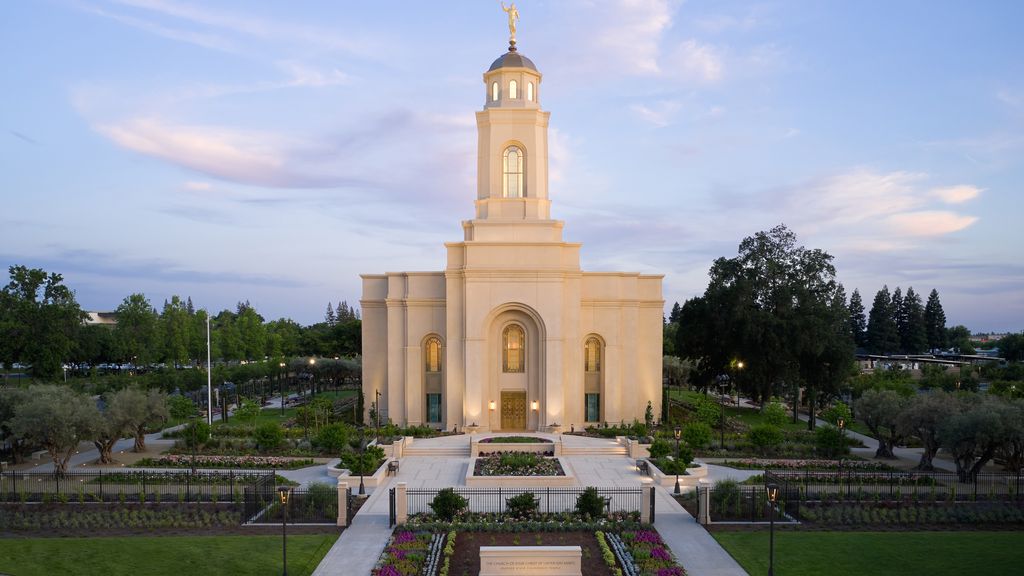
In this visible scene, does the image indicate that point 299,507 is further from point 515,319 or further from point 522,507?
point 515,319

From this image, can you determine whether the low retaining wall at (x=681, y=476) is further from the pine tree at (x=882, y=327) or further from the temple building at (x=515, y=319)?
the pine tree at (x=882, y=327)

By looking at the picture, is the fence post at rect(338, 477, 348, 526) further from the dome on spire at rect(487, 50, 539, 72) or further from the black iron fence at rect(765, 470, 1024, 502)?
the dome on spire at rect(487, 50, 539, 72)

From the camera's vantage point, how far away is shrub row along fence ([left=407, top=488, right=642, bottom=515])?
71.5 ft

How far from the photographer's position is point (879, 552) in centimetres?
1814

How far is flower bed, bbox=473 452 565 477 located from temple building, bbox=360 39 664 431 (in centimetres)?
744

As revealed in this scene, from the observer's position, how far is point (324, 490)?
2211cm

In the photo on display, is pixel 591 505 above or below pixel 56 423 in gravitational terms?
below

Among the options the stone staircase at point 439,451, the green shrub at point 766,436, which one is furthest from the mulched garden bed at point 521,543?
the green shrub at point 766,436

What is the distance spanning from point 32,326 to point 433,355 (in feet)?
97.9

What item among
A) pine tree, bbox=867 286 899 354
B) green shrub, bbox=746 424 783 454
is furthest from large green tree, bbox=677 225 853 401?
pine tree, bbox=867 286 899 354

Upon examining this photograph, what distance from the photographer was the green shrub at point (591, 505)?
20391 mm

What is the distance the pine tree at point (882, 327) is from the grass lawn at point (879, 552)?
285ft

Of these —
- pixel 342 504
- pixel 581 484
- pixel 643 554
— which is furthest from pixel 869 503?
pixel 342 504

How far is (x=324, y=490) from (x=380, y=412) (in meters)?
17.4
